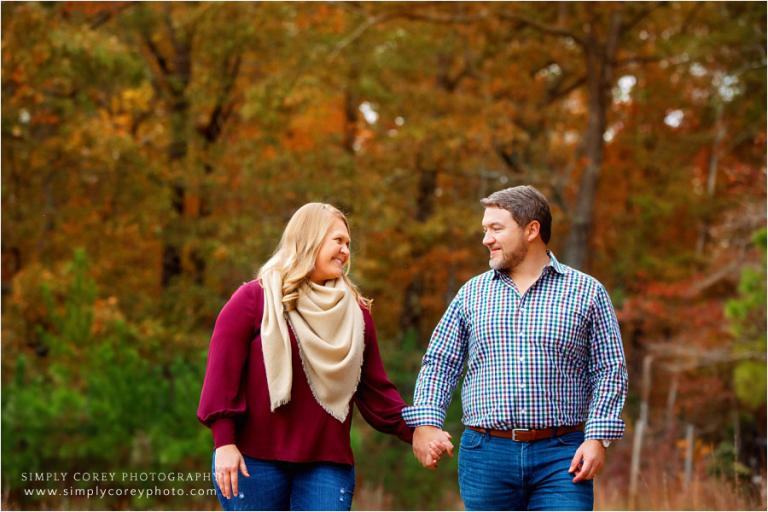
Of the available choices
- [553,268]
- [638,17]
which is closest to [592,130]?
[638,17]

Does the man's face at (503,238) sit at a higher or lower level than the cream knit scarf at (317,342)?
higher

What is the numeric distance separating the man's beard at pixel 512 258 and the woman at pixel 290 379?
0.59 metres

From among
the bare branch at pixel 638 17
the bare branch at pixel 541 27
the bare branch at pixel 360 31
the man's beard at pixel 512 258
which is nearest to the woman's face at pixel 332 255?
the man's beard at pixel 512 258

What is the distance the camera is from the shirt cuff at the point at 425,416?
397 cm

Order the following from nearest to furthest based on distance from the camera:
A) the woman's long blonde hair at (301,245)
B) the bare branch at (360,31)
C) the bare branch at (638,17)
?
1. the woman's long blonde hair at (301,245)
2. the bare branch at (360,31)
3. the bare branch at (638,17)

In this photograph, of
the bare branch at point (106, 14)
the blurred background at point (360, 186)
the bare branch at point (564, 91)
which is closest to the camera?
the blurred background at point (360, 186)

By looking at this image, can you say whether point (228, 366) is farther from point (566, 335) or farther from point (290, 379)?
point (566, 335)

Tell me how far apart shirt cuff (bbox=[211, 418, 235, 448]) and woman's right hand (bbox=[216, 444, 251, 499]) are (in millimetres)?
20

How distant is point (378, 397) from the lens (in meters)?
4.13

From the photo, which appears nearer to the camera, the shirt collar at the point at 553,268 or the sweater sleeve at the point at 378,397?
the shirt collar at the point at 553,268

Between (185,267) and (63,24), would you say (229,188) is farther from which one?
(63,24)

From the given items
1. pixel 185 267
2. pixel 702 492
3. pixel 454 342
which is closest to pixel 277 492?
pixel 454 342

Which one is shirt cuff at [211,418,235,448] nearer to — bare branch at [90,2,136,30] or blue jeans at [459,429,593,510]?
blue jeans at [459,429,593,510]

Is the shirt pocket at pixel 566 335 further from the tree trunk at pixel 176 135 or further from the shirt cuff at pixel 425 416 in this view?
the tree trunk at pixel 176 135
